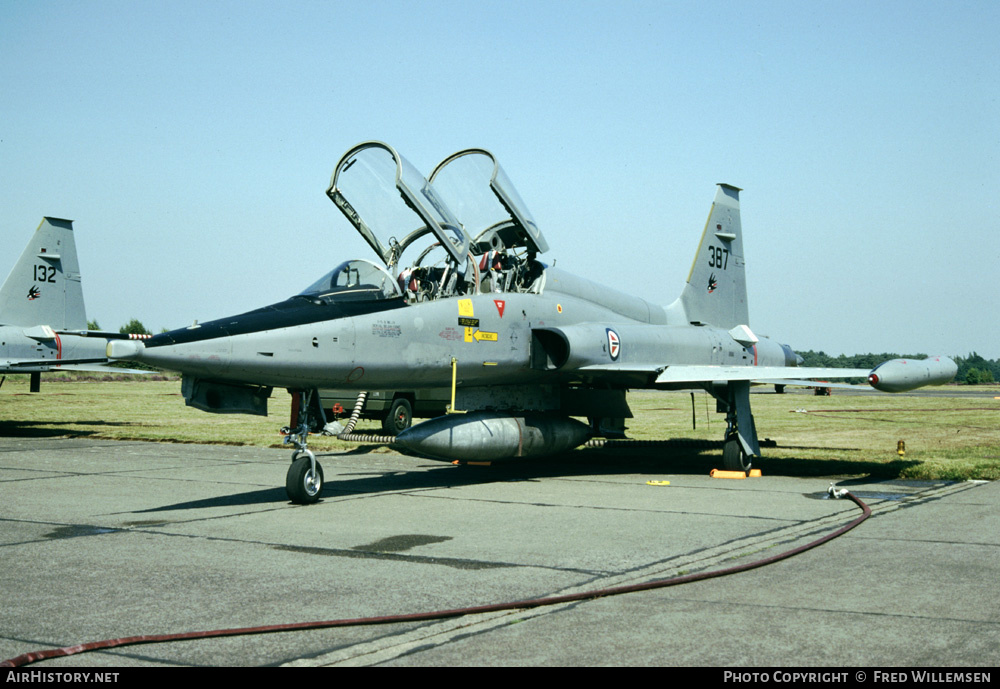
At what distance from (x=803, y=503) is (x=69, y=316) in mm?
20902

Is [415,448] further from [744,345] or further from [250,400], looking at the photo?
[744,345]

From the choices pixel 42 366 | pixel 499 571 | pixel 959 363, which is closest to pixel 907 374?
pixel 499 571

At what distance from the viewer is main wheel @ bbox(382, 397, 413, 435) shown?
17.2m

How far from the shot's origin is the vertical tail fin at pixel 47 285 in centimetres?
2275

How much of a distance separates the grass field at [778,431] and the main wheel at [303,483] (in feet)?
23.5

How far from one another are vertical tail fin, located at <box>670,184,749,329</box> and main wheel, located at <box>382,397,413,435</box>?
18.3 feet

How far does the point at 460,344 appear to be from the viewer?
11.3 m

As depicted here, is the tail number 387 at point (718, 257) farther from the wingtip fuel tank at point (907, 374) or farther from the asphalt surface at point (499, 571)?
the asphalt surface at point (499, 571)

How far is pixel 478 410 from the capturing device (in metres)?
12.6

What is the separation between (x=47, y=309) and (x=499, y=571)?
69.5ft

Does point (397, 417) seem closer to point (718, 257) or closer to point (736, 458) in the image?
point (736, 458)

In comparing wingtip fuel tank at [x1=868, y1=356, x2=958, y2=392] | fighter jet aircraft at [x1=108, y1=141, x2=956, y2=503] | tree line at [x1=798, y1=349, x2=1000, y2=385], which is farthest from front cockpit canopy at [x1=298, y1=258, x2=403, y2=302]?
tree line at [x1=798, y1=349, x2=1000, y2=385]

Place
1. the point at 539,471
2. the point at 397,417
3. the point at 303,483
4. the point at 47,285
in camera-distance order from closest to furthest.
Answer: the point at 303,483, the point at 539,471, the point at 397,417, the point at 47,285
